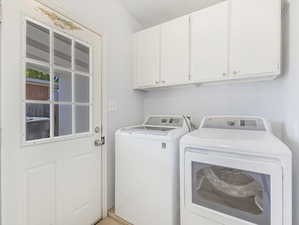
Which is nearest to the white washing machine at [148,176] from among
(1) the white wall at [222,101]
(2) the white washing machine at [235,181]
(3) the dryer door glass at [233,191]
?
(2) the white washing machine at [235,181]

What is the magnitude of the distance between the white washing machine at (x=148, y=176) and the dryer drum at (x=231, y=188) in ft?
0.88

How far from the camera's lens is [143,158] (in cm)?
156

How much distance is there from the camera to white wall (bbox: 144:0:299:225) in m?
1.21

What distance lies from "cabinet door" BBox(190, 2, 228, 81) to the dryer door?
88 cm

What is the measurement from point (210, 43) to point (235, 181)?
131 cm

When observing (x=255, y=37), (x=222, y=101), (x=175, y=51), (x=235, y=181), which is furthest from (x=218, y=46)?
(x=235, y=181)

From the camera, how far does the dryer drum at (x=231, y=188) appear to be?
3.50 feet

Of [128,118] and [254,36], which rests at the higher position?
[254,36]

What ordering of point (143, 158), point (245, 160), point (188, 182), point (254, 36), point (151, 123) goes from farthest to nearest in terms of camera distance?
point (151, 123), point (143, 158), point (254, 36), point (188, 182), point (245, 160)

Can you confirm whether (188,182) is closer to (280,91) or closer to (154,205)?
(154,205)

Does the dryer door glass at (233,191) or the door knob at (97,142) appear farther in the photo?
the door knob at (97,142)

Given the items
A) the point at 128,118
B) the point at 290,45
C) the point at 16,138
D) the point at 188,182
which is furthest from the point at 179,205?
the point at 290,45

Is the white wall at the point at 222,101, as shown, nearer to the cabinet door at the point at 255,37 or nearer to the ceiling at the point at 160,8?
the cabinet door at the point at 255,37

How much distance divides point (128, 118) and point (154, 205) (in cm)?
114
